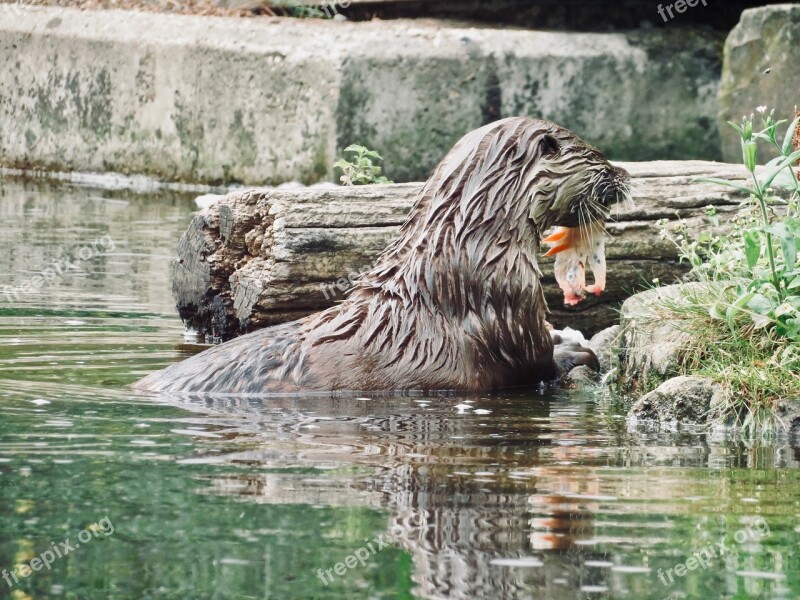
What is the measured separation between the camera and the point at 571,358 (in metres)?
6.69

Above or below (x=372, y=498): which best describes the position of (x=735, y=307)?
above

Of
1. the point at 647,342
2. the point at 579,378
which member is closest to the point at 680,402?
the point at 647,342

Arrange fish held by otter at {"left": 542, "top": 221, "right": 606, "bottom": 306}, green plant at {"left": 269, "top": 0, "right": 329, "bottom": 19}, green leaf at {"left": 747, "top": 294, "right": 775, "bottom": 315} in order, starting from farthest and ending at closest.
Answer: green plant at {"left": 269, "top": 0, "right": 329, "bottom": 19} → fish held by otter at {"left": 542, "top": 221, "right": 606, "bottom": 306} → green leaf at {"left": 747, "top": 294, "right": 775, "bottom": 315}

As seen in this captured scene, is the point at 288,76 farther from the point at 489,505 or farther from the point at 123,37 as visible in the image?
the point at 489,505

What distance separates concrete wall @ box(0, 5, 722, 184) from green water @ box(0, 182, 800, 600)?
7349 millimetres

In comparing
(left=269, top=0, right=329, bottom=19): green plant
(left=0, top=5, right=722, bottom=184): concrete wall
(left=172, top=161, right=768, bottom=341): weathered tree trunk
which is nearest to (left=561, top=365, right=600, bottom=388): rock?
(left=172, top=161, right=768, bottom=341): weathered tree trunk

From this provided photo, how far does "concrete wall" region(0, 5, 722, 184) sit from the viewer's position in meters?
13.7

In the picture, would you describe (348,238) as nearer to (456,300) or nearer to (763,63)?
(456,300)

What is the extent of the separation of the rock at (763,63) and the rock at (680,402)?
763cm

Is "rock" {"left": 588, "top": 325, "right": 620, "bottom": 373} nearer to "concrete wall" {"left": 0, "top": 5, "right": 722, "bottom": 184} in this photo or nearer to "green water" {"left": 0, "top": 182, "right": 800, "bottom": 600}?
"green water" {"left": 0, "top": 182, "right": 800, "bottom": 600}

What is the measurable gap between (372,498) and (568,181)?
111 inches

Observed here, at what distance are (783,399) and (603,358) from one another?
1659 millimetres

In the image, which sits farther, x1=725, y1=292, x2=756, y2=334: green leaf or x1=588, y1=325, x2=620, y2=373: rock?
x1=588, y1=325, x2=620, y2=373: rock

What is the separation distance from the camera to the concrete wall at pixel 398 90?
13656 mm
